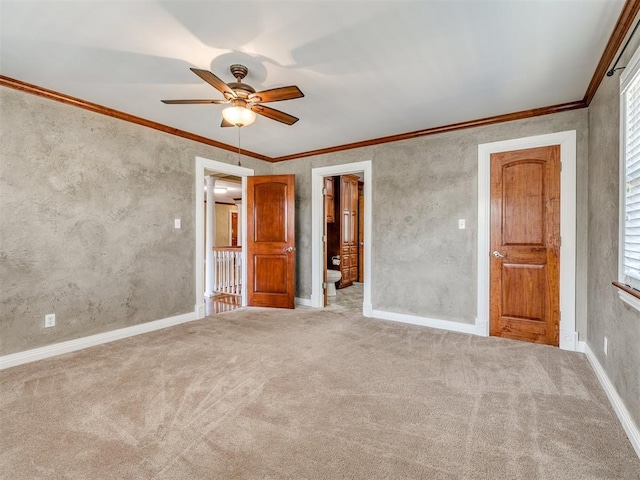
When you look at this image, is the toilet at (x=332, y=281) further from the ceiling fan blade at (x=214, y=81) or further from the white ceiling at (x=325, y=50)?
the ceiling fan blade at (x=214, y=81)

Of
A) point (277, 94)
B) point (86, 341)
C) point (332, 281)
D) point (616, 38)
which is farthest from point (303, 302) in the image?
point (616, 38)

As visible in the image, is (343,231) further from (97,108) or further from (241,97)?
(97,108)

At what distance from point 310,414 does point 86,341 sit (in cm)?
258

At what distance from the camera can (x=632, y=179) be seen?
1.85 metres

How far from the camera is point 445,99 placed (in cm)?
300

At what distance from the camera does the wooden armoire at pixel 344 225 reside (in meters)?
6.71

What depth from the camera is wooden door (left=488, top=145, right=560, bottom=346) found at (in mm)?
3188

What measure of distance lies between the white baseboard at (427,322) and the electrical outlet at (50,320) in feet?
11.6

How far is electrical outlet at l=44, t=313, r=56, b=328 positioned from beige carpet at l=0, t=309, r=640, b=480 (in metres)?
0.35

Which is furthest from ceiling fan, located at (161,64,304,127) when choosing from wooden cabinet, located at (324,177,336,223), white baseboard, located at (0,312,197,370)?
wooden cabinet, located at (324,177,336,223)

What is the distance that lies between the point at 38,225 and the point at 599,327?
492cm

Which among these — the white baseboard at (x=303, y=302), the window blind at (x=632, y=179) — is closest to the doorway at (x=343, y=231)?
the white baseboard at (x=303, y=302)

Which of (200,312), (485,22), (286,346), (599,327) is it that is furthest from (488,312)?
(200,312)

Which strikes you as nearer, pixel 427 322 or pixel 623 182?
pixel 623 182
